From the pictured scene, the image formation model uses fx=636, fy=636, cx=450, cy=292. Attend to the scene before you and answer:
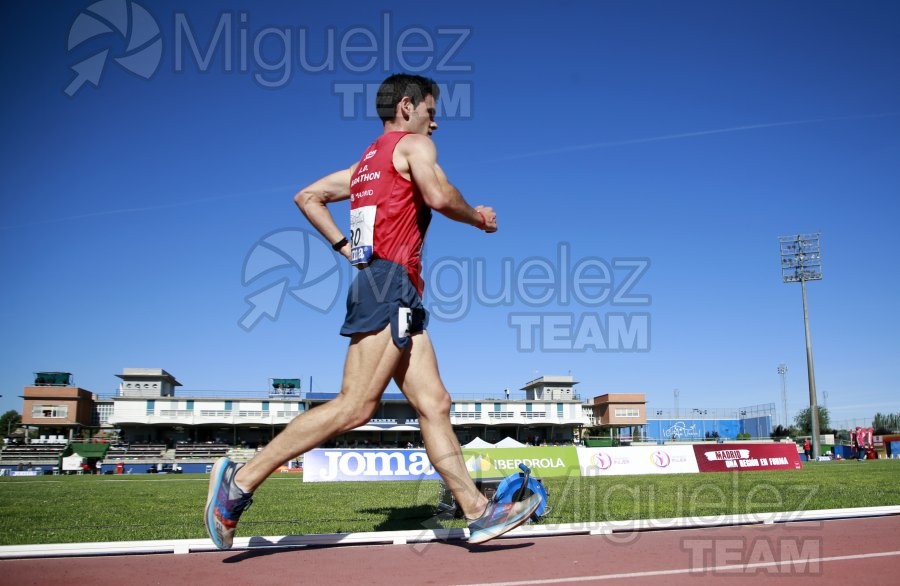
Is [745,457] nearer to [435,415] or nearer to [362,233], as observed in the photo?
[435,415]

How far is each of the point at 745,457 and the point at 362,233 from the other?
1073 inches

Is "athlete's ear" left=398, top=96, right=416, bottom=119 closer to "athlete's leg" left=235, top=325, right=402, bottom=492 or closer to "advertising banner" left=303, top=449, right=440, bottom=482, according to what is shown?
"athlete's leg" left=235, top=325, right=402, bottom=492

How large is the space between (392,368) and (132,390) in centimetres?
7570

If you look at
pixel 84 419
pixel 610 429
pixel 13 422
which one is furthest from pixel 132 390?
pixel 13 422

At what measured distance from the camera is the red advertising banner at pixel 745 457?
26.0 metres

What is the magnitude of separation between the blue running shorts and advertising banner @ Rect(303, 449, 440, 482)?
64.7 ft

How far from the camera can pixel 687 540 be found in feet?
12.3

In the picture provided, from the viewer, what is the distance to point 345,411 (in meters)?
3.10

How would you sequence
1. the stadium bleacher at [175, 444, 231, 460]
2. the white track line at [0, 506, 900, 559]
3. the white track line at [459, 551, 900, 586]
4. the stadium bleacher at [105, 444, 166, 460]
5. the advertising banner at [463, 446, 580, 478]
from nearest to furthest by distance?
the white track line at [459, 551, 900, 586] → the white track line at [0, 506, 900, 559] → the advertising banner at [463, 446, 580, 478] → the stadium bleacher at [105, 444, 166, 460] → the stadium bleacher at [175, 444, 231, 460]

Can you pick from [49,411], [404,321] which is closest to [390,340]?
[404,321]

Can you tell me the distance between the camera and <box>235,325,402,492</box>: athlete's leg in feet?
10.2

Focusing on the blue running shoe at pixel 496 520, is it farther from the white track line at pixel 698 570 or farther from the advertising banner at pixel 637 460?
the advertising banner at pixel 637 460

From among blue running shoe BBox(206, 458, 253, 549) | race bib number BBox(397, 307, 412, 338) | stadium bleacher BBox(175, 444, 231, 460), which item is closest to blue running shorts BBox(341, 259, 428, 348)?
race bib number BBox(397, 307, 412, 338)

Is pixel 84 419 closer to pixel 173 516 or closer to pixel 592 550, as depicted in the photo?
pixel 173 516
